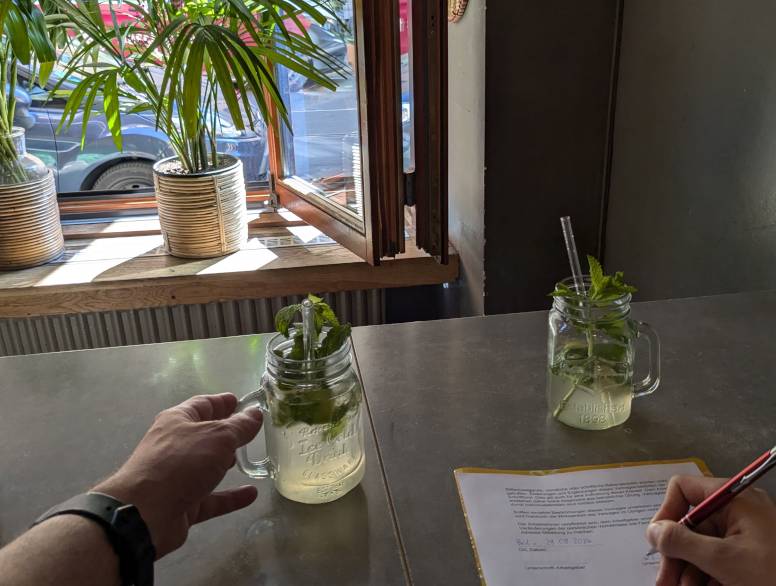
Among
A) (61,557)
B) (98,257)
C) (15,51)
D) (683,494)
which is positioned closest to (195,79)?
(15,51)

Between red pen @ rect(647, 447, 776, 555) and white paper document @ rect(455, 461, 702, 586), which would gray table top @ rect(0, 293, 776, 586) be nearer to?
white paper document @ rect(455, 461, 702, 586)

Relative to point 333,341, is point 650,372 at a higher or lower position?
lower

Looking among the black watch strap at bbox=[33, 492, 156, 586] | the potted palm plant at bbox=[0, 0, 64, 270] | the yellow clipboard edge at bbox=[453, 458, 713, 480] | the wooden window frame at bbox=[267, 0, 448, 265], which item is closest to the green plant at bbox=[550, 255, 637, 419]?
the yellow clipboard edge at bbox=[453, 458, 713, 480]

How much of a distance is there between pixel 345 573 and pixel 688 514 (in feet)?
1.08

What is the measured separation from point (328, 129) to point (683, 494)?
178cm

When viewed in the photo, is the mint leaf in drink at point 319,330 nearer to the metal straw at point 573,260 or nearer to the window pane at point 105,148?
the metal straw at point 573,260

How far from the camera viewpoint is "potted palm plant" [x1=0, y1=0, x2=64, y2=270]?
6.51 ft

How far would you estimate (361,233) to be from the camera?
6.58 feet

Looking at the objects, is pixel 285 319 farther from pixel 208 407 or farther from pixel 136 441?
pixel 136 441

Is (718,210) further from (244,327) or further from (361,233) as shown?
(244,327)

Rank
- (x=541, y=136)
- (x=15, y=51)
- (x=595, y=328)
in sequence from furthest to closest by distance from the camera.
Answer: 1. (x=541, y=136)
2. (x=15, y=51)
3. (x=595, y=328)

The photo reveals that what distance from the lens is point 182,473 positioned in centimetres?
71

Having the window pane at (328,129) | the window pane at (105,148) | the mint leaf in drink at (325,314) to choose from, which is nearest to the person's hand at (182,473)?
the mint leaf in drink at (325,314)

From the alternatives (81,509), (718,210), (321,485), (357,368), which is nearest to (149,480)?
(81,509)
